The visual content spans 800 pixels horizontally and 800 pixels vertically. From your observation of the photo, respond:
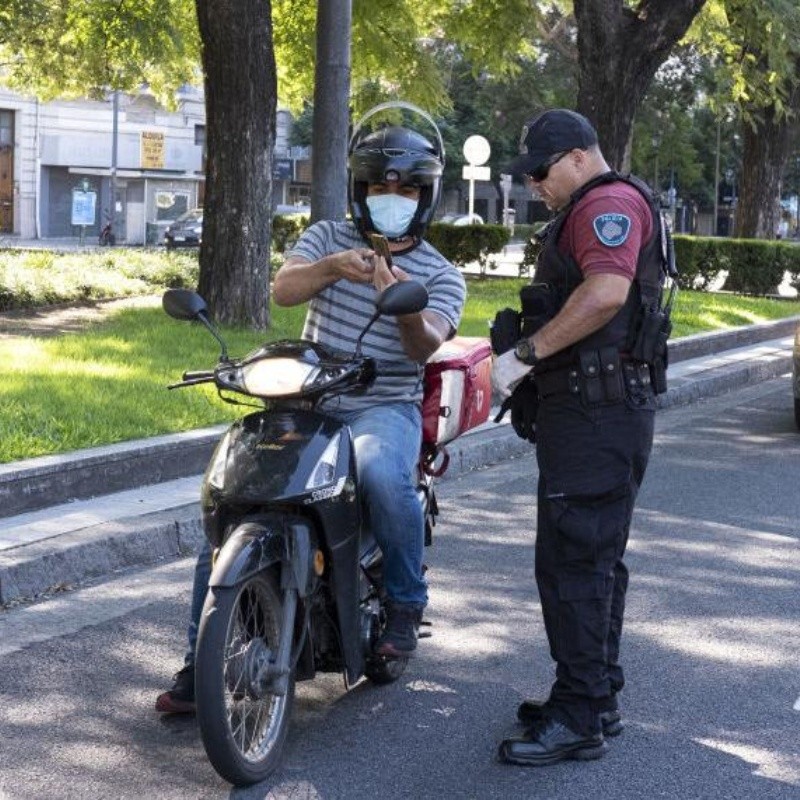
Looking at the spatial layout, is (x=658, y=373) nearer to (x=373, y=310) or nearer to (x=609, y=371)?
(x=609, y=371)

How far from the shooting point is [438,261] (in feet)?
16.4

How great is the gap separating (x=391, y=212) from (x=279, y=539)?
1166 millimetres

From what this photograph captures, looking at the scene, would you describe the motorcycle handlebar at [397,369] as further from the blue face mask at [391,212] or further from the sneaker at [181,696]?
the sneaker at [181,696]

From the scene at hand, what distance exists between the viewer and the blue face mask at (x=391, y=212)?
15.7ft

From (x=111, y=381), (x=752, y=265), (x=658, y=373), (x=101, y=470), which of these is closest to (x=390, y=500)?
(x=658, y=373)

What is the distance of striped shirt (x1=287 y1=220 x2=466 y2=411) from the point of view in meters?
4.89

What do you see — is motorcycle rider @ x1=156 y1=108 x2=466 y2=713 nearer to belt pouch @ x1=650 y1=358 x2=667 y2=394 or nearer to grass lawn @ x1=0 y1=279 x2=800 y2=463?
belt pouch @ x1=650 y1=358 x2=667 y2=394

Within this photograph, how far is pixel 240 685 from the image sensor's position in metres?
4.17

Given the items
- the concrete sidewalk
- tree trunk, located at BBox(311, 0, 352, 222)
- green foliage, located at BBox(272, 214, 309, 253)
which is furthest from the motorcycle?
green foliage, located at BBox(272, 214, 309, 253)

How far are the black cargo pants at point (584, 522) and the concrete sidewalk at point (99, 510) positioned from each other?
2576 mm

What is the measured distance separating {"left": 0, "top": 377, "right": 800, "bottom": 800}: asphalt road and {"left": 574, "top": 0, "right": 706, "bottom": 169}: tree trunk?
470 inches

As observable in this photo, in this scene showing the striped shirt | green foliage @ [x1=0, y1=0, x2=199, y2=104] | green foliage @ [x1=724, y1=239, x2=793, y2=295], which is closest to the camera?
the striped shirt

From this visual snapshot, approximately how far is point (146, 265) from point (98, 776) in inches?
636

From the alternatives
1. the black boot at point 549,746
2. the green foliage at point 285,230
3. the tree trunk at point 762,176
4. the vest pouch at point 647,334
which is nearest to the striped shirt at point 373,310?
the vest pouch at point 647,334
